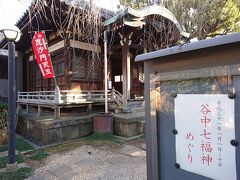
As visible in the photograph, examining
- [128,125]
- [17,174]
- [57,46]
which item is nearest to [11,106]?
[17,174]

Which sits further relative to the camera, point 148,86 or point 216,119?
point 148,86

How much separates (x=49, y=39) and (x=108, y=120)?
625 centimetres

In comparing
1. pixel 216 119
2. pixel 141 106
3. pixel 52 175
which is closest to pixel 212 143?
pixel 216 119

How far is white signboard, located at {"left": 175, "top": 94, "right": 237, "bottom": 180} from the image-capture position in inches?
57.9

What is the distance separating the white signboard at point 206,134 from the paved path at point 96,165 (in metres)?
2.94

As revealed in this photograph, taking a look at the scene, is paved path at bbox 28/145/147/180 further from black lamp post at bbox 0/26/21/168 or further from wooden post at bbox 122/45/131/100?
wooden post at bbox 122/45/131/100

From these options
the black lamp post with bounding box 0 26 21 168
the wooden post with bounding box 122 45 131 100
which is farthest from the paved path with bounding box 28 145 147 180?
the wooden post with bounding box 122 45 131 100

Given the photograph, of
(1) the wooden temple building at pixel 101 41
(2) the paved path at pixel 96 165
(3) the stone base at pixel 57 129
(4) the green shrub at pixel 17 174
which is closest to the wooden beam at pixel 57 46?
(1) the wooden temple building at pixel 101 41

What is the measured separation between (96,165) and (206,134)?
4161 mm

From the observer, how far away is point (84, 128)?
27.9 feet

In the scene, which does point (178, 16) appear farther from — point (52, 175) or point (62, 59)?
point (52, 175)

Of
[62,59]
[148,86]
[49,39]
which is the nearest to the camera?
[148,86]

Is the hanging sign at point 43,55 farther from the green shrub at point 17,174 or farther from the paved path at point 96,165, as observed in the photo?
the green shrub at point 17,174

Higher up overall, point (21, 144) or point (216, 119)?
point (216, 119)
